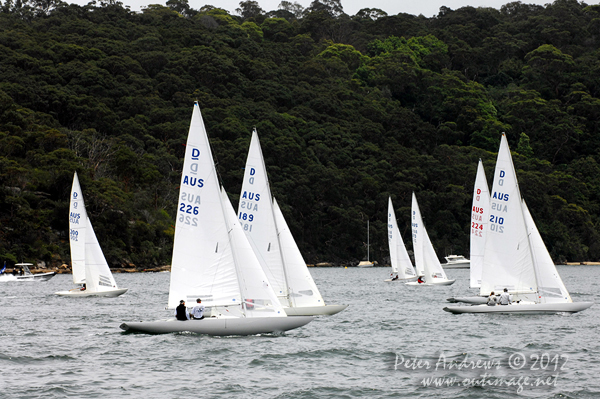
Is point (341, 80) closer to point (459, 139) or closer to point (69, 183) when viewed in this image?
point (459, 139)

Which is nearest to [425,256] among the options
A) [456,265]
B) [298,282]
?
[298,282]

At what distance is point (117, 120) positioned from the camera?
341 feet

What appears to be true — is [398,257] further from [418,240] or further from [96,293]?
[96,293]

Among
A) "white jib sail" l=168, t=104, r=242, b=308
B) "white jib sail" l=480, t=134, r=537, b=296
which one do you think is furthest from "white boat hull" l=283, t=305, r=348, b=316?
"white jib sail" l=480, t=134, r=537, b=296

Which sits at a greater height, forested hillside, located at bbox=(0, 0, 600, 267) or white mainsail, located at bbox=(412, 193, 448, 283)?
forested hillside, located at bbox=(0, 0, 600, 267)

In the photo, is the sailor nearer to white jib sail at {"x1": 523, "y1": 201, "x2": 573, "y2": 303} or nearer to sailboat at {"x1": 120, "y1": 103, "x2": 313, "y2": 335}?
white jib sail at {"x1": 523, "y1": 201, "x2": 573, "y2": 303}

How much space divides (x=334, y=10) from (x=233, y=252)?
18158 cm

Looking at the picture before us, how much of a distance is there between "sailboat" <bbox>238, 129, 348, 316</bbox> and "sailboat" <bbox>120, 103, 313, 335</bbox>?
3789mm

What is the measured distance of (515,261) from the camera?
28.4m

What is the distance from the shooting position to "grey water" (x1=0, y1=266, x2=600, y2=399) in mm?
15773

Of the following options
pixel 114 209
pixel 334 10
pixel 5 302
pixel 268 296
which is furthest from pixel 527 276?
pixel 334 10

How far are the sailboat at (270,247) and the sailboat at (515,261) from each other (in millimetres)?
6537

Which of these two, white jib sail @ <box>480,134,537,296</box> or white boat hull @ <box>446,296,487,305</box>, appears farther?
white boat hull @ <box>446,296,487,305</box>

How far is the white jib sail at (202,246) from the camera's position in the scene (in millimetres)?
21453
